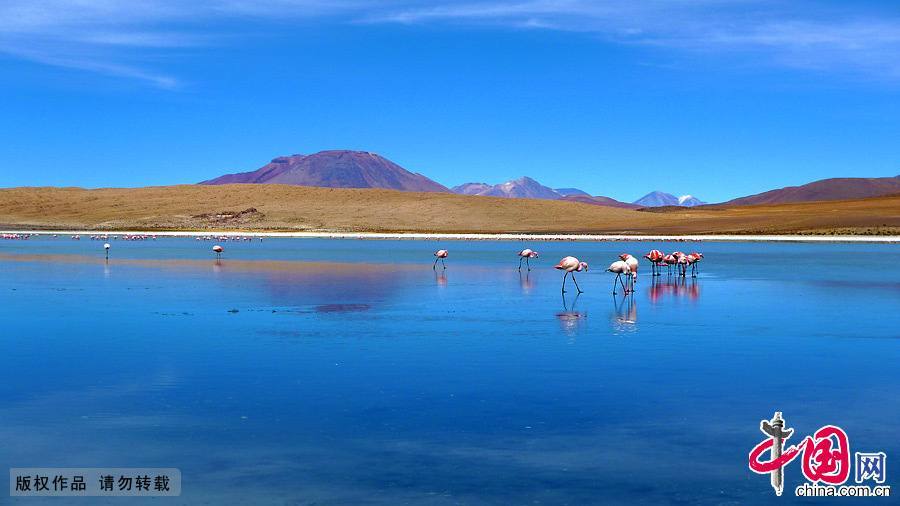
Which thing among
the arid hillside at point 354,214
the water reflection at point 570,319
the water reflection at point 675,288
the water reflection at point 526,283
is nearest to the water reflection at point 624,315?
the water reflection at point 570,319

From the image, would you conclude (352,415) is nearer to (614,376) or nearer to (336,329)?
(614,376)

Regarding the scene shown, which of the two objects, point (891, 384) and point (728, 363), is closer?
point (891, 384)

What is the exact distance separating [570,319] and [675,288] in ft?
29.8

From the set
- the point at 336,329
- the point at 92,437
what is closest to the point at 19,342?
the point at 336,329

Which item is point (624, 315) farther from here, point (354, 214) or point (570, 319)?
point (354, 214)

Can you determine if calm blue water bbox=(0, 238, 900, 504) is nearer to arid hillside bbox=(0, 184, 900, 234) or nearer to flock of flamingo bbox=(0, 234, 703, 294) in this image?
flock of flamingo bbox=(0, 234, 703, 294)

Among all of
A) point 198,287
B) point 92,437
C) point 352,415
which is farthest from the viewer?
point 198,287

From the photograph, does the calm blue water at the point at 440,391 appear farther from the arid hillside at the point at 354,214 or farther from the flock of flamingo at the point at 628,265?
the arid hillside at the point at 354,214

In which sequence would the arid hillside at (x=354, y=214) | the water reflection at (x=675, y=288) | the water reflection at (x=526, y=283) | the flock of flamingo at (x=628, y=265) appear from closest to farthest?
the water reflection at (x=675, y=288) → the flock of flamingo at (x=628, y=265) → the water reflection at (x=526, y=283) → the arid hillside at (x=354, y=214)

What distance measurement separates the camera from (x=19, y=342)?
588 inches

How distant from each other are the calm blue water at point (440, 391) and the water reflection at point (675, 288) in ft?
4.95

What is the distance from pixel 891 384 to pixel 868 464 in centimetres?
388

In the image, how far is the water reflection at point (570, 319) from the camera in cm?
1678

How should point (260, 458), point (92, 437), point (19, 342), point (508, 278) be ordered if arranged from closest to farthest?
point (260, 458), point (92, 437), point (19, 342), point (508, 278)
